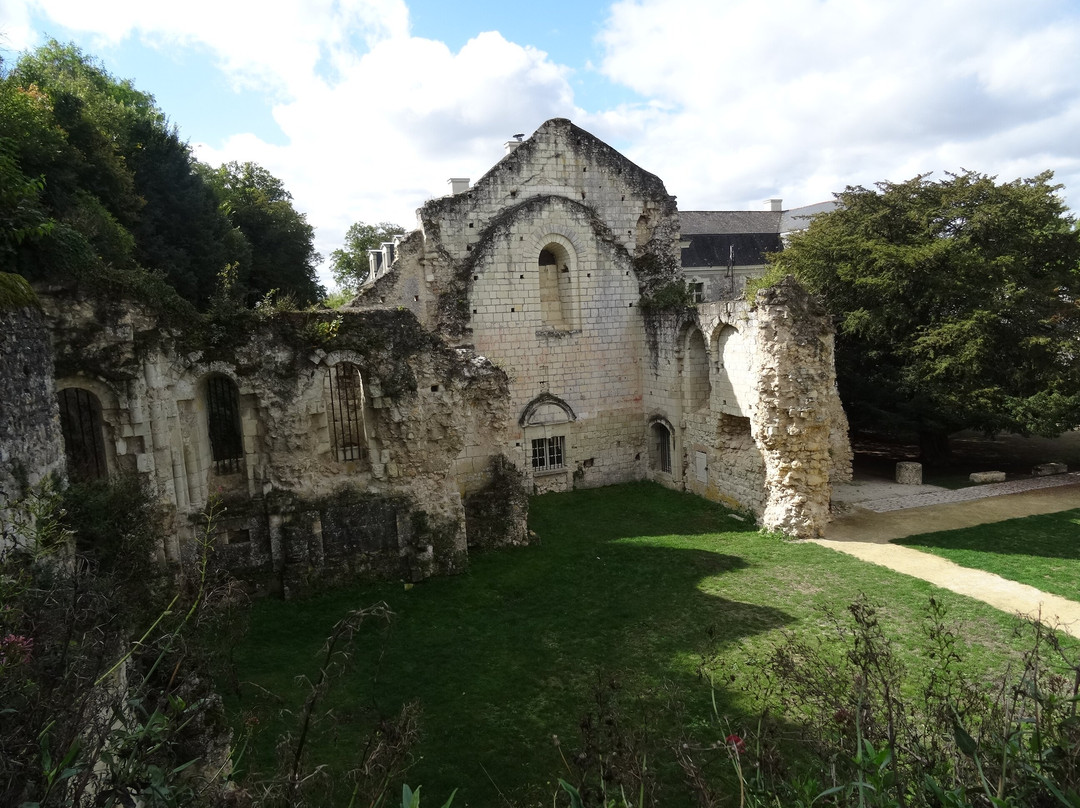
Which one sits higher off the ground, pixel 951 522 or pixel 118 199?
pixel 118 199

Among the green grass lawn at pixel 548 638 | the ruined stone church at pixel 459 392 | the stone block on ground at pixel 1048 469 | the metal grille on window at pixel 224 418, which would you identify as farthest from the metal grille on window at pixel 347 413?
the stone block on ground at pixel 1048 469

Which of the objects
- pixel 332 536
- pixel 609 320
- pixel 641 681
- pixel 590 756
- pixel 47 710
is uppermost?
pixel 609 320

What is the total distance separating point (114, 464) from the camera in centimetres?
990

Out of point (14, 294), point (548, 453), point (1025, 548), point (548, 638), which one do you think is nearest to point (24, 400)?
point (14, 294)

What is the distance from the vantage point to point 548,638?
947 cm

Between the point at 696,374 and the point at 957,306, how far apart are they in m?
7.44

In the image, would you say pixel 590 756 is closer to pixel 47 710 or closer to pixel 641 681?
pixel 47 710

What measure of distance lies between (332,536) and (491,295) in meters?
7.33

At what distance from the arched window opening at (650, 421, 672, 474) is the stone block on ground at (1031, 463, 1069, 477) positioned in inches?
374

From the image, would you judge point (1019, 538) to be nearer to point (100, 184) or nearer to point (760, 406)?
point (760, 406)

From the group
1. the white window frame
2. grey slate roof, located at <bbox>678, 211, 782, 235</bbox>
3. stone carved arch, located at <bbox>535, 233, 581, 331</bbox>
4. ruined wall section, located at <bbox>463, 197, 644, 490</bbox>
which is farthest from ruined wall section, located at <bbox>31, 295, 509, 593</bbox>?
grey slate roof, located at <bbox>678, 211, 782, 235</bbox>

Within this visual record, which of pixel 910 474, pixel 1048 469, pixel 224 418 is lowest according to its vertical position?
pixel 1048 469

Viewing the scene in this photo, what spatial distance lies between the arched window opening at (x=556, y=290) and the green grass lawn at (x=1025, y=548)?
8.91m

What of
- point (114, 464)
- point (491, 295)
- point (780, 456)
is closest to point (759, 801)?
point (114, 464)
